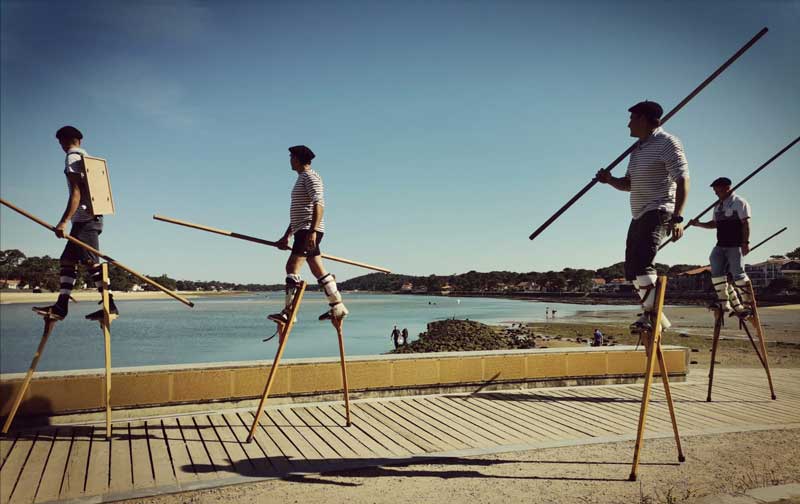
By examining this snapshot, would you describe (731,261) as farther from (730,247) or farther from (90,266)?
(90,266)

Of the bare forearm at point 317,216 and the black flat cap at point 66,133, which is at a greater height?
the black flat cap at point 66,133

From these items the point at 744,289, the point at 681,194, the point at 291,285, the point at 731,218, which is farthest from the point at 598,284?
the point at 291,285

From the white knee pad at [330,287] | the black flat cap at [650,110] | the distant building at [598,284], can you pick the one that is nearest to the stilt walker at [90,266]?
the white knee pad at [330,287]

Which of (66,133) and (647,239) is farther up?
(66,133)

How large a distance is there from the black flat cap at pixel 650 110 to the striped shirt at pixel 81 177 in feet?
19.1

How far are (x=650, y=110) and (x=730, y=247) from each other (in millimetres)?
4067

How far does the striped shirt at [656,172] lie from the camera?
4621 mm

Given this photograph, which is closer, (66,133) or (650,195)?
(650,195)

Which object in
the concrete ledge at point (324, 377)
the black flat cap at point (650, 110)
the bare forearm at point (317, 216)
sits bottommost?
the concrete ledge at point (324, 377)

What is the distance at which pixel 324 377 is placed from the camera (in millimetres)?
6863

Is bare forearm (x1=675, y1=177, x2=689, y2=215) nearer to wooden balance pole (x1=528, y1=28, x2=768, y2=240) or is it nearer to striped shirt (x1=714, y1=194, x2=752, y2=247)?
wooden balance pole (x1=528, y1=28, x2=768, y2=240)

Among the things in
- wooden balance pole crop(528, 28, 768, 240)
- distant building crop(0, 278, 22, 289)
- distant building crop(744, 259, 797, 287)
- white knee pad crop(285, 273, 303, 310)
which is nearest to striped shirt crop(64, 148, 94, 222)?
white knee pad crop(285, 273, 303, 310)

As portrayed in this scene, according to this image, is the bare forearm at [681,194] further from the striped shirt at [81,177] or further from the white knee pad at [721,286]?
the striped shirt at [81,177]

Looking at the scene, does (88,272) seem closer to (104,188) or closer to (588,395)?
(104,188)
